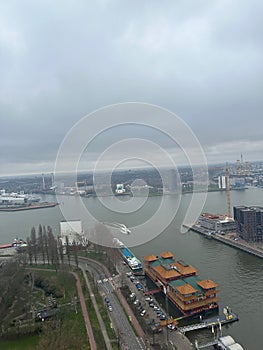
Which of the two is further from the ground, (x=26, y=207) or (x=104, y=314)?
(x=26, y=207)

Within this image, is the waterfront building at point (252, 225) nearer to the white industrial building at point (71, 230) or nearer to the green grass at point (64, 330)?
the white industrial building at point (71, 230)

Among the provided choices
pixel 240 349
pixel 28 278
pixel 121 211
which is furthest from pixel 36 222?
pixel 240 349

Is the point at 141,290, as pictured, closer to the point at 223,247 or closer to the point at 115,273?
the point at 115,273

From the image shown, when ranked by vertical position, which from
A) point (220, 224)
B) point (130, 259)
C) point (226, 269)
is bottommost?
point (226, 269)

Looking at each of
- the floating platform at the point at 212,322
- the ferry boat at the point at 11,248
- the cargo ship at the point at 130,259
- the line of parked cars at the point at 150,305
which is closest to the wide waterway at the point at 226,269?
the floating platform at the point at 212,322

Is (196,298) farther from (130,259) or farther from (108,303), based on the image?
(130,259)

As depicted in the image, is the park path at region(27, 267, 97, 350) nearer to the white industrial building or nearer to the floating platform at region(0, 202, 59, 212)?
the white industrial building

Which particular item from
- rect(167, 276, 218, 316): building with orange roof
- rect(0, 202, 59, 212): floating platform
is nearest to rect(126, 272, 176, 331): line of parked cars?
rect(167, 276, 218, 316): building with orange roof

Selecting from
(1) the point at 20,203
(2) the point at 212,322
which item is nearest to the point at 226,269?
(2) the point at 212,322
